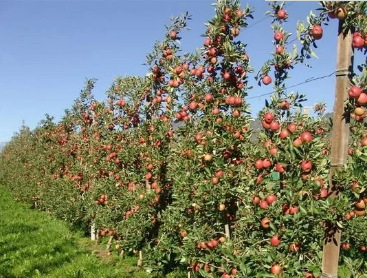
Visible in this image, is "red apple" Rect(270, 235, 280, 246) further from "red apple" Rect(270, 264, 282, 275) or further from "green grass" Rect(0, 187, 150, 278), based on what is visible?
"green grass" Rect(0, 187, 150, 278)

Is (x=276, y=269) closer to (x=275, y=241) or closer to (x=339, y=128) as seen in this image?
(x=275, y=241)

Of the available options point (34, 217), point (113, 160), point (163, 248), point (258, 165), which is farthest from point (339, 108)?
point (34, 217)

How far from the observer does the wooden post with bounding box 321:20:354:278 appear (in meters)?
3.06

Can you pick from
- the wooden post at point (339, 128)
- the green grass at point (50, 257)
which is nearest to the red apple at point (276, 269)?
the wooden post at point (339, 128)

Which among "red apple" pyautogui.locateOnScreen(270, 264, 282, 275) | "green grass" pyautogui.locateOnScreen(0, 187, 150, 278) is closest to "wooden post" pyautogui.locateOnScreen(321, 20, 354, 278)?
"red apple" pyautogui.locateOnScreen(270, 264, 282, 275)

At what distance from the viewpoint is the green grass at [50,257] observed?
26.9 ft

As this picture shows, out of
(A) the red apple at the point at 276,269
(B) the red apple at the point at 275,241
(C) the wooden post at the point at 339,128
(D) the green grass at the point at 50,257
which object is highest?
(C) the wooden post at the point at 339,128

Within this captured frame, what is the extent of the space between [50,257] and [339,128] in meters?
8.21

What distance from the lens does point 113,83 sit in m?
11.8

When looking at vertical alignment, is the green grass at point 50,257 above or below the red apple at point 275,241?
below

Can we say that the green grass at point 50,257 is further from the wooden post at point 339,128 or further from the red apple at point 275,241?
the wooden post at point 339,128

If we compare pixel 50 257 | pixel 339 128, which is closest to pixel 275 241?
pixel 339 128

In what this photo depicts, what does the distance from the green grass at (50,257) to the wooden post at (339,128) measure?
241 inches

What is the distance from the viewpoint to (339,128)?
3.07m
